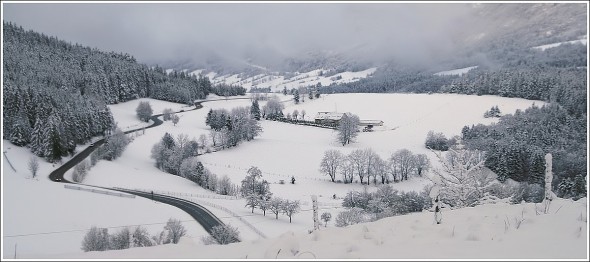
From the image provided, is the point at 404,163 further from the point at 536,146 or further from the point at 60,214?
the point at 60,214

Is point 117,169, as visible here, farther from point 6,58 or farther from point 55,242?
point 6,58

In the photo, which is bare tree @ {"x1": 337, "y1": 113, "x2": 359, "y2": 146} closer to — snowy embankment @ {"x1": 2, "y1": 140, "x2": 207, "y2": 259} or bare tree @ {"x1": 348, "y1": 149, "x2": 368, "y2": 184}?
bare tree @ {"x1": 348, "y1": 149, "x2": 368, "y2": 184}

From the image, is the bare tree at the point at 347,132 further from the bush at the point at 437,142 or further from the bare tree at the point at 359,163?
the bare tree at the point at 359,163

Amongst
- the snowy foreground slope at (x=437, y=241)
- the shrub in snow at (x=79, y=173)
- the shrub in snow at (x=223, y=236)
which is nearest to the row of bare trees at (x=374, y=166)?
the shrub in snow at (x=223, y=236)

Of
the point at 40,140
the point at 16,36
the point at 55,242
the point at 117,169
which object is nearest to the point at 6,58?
the point at 16,36

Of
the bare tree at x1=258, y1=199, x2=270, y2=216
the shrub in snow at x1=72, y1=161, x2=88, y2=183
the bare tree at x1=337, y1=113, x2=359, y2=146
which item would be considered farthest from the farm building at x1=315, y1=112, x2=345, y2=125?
the shrub in snow at x1=72, y1=161, x2=88, y2=183

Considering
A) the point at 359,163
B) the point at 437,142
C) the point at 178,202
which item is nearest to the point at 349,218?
the point at 178,202
